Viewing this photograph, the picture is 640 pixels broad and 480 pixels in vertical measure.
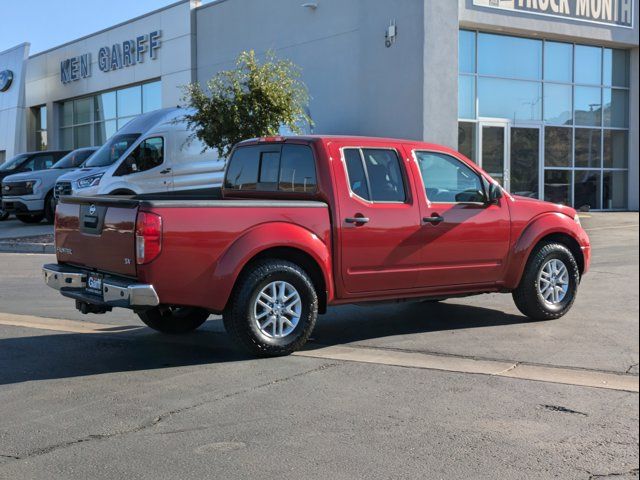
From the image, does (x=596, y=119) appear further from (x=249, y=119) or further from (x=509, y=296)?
(x=509, y=296)

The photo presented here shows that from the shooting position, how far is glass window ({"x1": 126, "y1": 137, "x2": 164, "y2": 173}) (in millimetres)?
15875

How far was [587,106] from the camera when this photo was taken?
22.7m

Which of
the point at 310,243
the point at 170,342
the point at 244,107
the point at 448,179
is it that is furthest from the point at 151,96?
the point at 310,243

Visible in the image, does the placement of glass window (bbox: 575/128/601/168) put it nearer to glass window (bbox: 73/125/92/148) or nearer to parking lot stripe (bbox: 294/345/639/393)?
parking lot stripe (bbox: 294/345/639/393)

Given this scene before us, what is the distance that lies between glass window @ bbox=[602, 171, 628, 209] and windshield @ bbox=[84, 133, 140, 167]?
15565 mm

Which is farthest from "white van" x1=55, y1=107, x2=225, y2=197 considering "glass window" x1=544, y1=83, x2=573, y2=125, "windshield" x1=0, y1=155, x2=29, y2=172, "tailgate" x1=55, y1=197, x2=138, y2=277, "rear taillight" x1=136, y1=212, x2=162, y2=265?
"glass window" x1=544, y1=83, x2=573, y2=125

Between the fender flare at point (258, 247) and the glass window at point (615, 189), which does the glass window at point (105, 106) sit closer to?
the glass window at point (615, 189)

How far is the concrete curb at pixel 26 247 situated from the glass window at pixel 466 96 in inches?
452

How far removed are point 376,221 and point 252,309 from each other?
1.42 metres

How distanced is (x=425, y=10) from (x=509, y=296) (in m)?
11.5

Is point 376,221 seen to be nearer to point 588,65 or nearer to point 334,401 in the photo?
point 334,401

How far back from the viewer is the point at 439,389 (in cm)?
520

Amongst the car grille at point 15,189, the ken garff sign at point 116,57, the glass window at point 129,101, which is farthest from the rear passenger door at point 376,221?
the glass window at point 129,101

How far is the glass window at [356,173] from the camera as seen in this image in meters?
6.51
